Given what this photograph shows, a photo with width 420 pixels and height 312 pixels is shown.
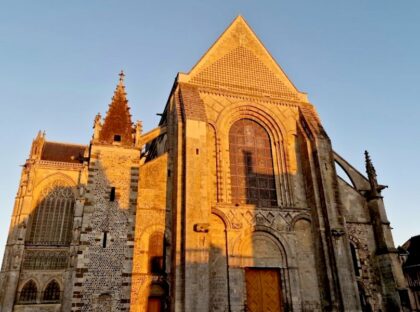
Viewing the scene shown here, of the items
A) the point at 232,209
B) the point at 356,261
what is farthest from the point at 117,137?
the point at 356,261

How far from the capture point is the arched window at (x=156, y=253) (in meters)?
13.1

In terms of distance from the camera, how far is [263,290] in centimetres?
1367

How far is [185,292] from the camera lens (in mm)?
11359

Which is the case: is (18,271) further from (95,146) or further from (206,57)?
(206,57)

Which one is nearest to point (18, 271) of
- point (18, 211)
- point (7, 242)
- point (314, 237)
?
point (7, 242)

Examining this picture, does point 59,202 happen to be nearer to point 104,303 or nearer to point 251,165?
point 104,303

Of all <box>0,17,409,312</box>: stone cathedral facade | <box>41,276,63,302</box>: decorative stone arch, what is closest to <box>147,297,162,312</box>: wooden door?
<box>0,17,409,312</box>: stone cathedral facade

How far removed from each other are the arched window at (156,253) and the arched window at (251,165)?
380 cm

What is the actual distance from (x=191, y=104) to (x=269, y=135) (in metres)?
4.62

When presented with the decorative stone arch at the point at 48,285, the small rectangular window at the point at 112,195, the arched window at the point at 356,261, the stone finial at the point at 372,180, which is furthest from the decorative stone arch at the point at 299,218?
the decorative stone arch at the point at 48,285

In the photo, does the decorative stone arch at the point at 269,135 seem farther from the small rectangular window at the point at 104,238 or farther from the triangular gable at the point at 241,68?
the small rectangular window at the point at 104,238

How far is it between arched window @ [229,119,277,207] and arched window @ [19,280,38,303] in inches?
650

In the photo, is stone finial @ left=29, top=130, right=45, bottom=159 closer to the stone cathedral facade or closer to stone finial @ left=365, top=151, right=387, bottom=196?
the stone cathedral facade

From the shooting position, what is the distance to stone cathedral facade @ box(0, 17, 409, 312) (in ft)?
41.2
